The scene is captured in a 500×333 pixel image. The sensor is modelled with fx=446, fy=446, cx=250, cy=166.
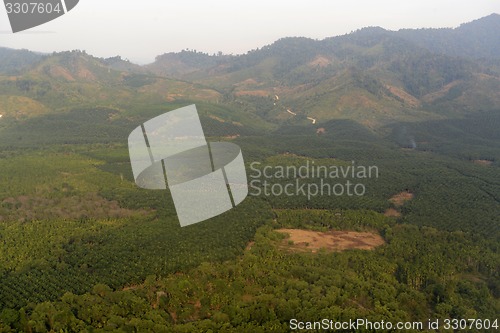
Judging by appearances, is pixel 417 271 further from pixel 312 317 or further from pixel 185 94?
pixel 185 94

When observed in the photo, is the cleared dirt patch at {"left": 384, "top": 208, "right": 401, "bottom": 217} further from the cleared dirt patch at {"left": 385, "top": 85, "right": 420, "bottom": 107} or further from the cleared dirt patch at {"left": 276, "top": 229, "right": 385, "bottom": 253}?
the cleared dirt patch at {"left": 385, "top": 85, "right": 420, "bottom": 107}

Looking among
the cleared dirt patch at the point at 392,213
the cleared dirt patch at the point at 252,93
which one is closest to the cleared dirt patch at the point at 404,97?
the cleared dirt patch at the point at 252,93

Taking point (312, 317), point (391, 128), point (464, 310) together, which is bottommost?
point (391, 128)

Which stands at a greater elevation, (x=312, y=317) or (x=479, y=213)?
(x=312, y=317)

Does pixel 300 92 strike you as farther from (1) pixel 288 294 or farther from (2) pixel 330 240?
(1) pixel 288 294

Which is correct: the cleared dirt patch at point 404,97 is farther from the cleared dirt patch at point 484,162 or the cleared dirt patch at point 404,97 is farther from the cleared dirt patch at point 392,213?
the cleared dirt patch at point 392,213

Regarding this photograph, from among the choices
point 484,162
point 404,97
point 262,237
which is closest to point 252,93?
point 404,97

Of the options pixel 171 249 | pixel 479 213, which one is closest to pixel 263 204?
pixel 171 249
